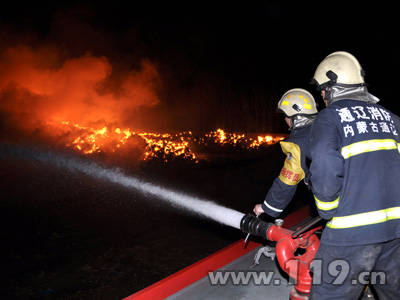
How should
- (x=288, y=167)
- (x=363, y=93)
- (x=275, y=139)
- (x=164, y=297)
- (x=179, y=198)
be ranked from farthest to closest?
(x=275, y=139)
(x=179, y=198)
(x=164, y=297)
(x=288, y=167)
(x=363, y=93)

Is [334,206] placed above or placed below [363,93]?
below

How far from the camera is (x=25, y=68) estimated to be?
467 inches

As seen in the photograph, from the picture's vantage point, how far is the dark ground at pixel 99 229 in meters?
4.59

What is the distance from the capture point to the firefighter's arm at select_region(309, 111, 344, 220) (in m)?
1.85

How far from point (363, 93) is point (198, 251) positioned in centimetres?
412

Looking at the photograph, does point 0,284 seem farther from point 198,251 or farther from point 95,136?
point 95,136

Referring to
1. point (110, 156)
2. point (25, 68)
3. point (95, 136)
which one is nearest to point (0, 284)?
point (110, 156)

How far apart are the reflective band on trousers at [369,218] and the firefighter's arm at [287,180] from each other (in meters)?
0.82

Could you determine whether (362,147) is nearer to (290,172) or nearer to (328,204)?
(328,204)

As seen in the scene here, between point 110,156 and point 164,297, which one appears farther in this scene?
point 110,156

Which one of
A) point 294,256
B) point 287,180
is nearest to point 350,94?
point 287,180

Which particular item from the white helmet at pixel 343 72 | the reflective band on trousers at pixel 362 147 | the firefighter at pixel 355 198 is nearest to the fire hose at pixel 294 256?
the firefighter at pixel 355 198

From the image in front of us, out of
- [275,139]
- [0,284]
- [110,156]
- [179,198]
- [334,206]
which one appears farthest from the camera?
[275,139]

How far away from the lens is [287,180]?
2812mm
